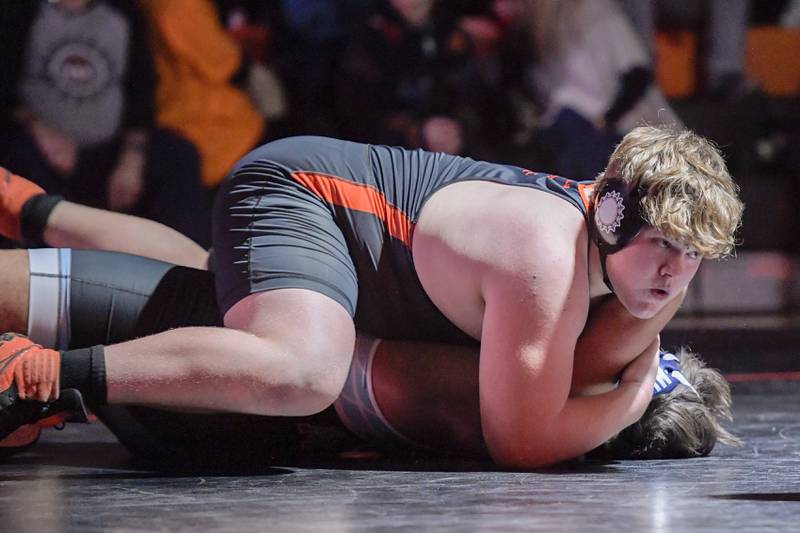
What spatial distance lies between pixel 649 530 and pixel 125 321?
1.09 metres

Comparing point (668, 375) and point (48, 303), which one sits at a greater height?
point (48, 303)

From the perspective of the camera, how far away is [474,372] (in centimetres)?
220

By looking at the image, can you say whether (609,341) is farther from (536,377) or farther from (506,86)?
(506,86)

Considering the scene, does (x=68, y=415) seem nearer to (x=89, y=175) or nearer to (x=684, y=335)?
(x=89, y=175)

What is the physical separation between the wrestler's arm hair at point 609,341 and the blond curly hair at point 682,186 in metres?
0.20

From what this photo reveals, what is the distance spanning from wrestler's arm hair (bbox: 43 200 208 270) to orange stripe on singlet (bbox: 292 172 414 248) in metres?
0.46

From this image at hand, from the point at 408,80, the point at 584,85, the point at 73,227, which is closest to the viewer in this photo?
the point at 73,227

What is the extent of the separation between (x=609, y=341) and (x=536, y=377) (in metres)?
0.22

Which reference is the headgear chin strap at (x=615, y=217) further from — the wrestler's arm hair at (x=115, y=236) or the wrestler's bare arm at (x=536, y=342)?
the wrestler's arm hair at (x=115, y=236)

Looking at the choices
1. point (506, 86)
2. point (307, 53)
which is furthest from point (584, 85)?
point (307, 53)

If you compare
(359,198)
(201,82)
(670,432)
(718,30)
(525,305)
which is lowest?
(670,432)

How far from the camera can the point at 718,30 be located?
6.36m

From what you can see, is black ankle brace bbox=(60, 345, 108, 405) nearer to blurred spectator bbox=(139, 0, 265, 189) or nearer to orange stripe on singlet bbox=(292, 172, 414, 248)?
orange stripe on singlet bbox=(292, 172, 414, 248)

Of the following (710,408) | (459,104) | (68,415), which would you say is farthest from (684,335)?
(68,415)
